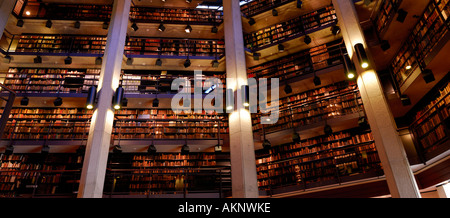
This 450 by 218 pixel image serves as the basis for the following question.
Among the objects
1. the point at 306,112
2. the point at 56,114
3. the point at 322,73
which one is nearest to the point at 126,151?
the point at 56,114

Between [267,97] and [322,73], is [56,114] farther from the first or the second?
[322,73]

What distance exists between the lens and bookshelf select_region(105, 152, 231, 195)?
25.4 feet

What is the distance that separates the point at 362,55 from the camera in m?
4.79

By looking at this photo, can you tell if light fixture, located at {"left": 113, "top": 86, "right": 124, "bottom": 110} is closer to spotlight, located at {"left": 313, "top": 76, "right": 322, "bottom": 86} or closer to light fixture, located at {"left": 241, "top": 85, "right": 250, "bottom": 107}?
light fixture, located at {"left": 241, "top": 85, "right": 250, "bottom": 107}

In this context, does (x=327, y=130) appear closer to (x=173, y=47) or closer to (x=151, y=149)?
(x=151, y=149)

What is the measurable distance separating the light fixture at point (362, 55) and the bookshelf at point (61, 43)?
8584 millimetres

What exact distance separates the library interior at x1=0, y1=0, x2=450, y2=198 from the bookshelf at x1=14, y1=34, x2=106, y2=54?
0.23 ft

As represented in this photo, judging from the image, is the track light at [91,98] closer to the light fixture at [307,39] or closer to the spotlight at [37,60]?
the spotlight at [37,60]

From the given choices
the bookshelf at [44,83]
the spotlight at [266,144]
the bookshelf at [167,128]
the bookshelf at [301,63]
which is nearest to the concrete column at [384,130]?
the bookshelf at [301,63]

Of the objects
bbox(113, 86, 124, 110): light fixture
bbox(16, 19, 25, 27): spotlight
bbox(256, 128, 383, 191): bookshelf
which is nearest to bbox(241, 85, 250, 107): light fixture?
bbox(256, 128, 383, 191): bookshelf

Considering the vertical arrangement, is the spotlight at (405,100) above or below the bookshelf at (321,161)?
above

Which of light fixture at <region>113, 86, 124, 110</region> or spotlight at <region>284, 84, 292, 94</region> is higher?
spotlight at <region>284, 84, 292, 94</region>

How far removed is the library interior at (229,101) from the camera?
17.8ft

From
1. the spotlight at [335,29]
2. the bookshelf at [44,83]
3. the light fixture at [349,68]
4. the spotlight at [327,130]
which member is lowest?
the spotlight at [327,130]
